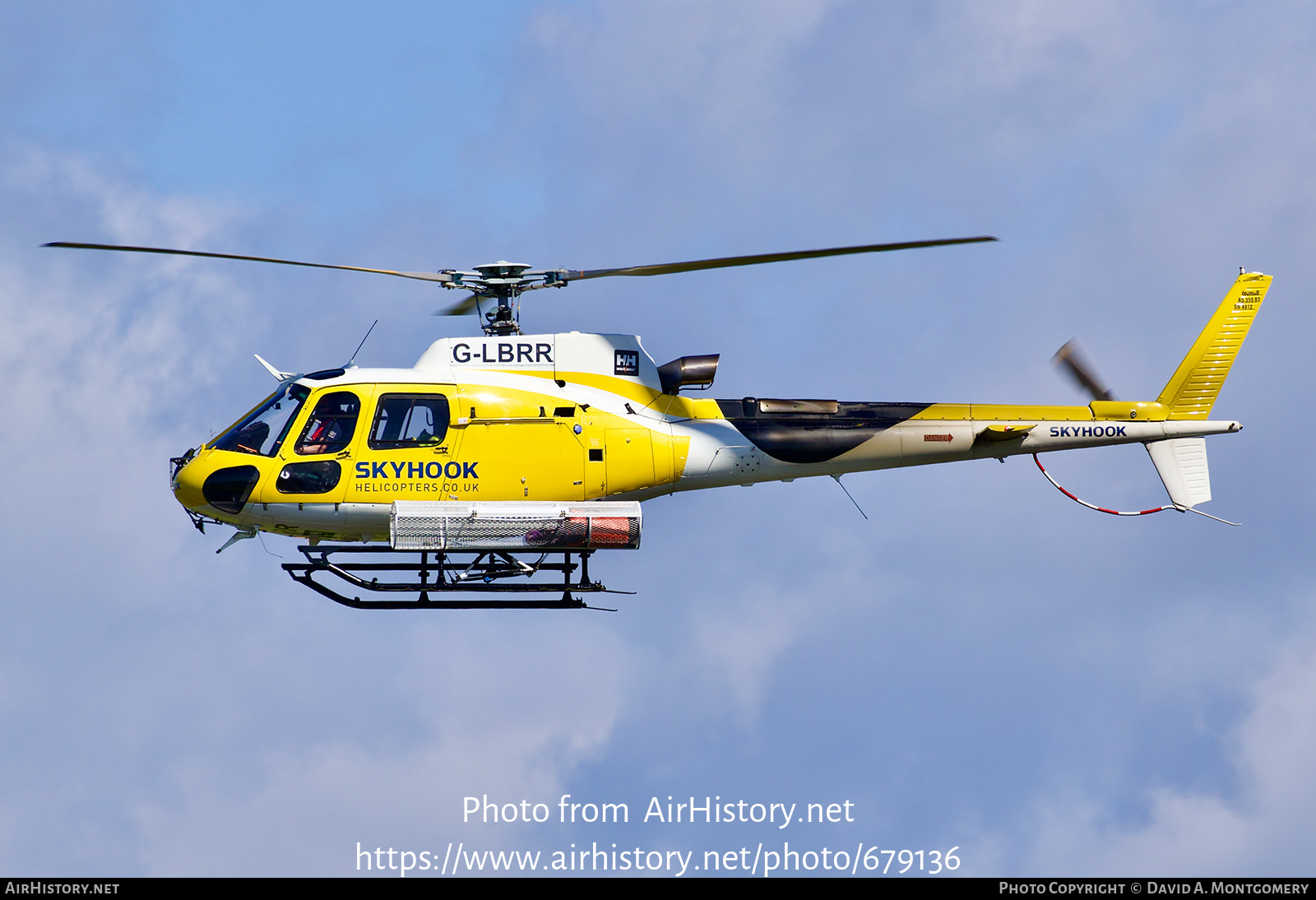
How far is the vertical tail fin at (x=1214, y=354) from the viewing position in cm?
2334

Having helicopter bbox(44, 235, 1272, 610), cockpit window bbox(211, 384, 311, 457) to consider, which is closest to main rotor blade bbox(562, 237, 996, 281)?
helicopter bbox(44, 235, 1272, 610)

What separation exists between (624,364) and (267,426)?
15.8ft

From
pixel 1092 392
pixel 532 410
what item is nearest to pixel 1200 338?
pixel 1092 392

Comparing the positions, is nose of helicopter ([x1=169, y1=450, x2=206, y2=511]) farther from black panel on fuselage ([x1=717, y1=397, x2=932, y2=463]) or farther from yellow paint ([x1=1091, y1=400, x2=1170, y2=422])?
yellow paint ([x1=1091, y1=400, x2=1170, y2=422])

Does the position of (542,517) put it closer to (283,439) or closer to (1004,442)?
(283,439)

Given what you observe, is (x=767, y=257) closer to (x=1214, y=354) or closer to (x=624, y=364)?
(x=624, y=364)

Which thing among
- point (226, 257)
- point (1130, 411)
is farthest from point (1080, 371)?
point (226, 257)

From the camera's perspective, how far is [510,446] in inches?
815

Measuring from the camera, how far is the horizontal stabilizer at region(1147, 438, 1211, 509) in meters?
23.2

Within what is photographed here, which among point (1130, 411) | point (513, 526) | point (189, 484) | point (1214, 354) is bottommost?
point (513, 526)

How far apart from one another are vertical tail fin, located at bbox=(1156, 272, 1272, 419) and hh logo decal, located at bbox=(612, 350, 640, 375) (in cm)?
803

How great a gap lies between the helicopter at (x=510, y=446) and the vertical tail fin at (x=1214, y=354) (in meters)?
2.42

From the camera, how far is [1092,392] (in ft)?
75.7
